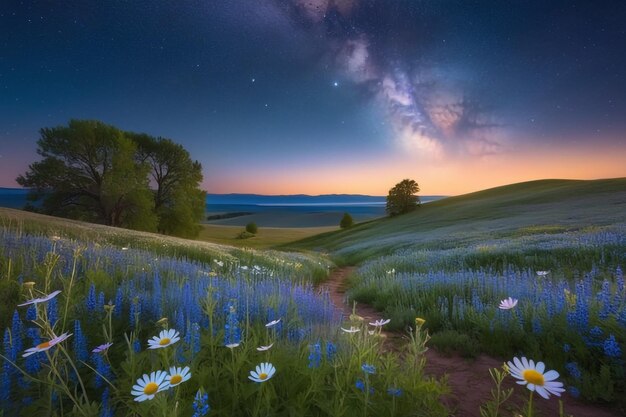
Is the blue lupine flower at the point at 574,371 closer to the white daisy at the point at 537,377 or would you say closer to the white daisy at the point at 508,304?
the white daisy at the point at 508,304

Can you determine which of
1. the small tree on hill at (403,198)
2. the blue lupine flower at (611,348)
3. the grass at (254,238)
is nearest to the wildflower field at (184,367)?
the blue lupine flower at (611,348)

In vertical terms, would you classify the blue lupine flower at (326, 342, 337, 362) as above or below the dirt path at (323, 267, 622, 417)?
above

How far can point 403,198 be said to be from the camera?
65438 mm

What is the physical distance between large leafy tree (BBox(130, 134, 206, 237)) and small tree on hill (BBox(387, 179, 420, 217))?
41.1 meters

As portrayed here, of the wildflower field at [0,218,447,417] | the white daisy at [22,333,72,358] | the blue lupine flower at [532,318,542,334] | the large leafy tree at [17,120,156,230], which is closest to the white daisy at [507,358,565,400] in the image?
the wildflower field at [0,218,447,417]

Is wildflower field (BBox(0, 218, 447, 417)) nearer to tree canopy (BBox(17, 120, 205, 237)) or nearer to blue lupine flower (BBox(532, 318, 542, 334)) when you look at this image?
blue lupine flower (BBox(532, 318, 542, 334))

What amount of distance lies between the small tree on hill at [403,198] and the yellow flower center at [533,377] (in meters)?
66.0

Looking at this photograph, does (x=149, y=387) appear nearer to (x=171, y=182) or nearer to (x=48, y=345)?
(x=48, y=345)

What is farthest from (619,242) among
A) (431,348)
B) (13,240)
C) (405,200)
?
(405,200)

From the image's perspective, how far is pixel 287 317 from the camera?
407 cm

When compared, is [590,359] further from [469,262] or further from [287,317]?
[469,262]

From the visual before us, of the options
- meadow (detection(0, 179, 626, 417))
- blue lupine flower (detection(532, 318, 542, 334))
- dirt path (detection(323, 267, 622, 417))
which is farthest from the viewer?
blue lupine flower (detection(532, 318, 542, 334))

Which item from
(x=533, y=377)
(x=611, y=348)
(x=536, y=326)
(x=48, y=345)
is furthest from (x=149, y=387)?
(x=536, y=326)

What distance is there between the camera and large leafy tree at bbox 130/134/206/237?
38.1m
